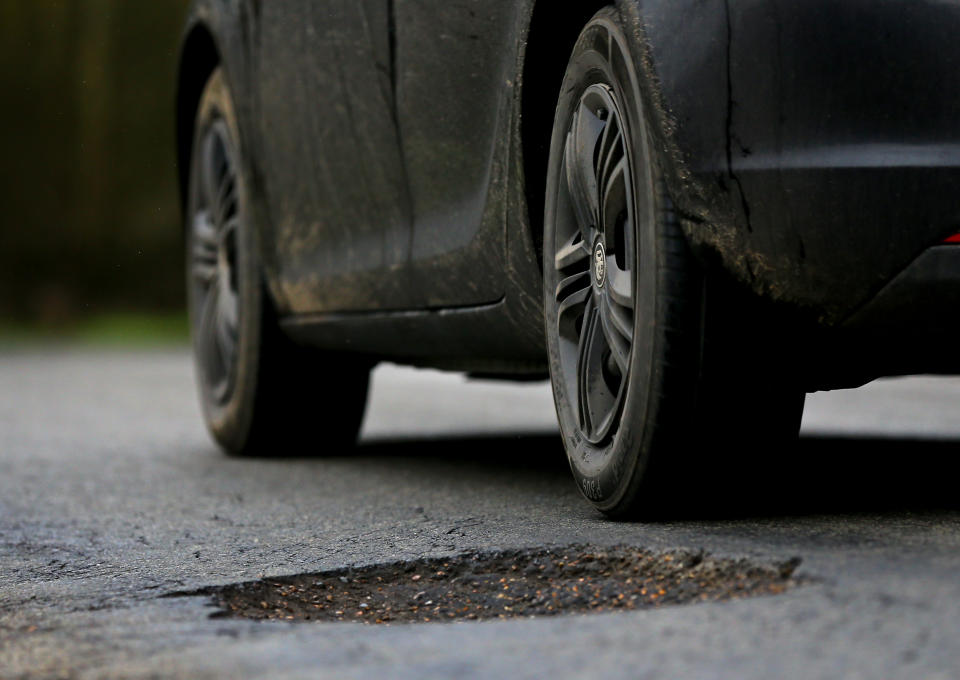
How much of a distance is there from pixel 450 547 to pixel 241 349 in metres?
2.08

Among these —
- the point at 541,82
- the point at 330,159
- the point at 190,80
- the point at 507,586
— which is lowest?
the point at 507,586

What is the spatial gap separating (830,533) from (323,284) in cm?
204

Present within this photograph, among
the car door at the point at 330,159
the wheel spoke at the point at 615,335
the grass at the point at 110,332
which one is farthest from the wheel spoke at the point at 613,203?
the grass at the point at 110,332

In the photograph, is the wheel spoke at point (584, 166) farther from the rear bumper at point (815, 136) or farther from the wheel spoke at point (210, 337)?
the wheel spoke at point (210, 337)

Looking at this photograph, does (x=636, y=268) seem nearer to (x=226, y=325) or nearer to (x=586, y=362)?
(x=586, y=362)

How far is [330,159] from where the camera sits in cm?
413

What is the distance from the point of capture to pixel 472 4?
3252mm

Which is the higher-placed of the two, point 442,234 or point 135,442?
point 442,234

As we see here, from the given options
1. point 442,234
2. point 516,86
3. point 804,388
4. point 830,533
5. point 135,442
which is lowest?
point 135,442

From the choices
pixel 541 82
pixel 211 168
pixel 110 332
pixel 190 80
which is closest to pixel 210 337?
pixel 211 168

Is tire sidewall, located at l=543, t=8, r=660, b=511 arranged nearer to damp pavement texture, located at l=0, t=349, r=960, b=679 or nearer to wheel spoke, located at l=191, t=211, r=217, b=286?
damp pavement texture, located at l=0, t=349, r=960, b=679

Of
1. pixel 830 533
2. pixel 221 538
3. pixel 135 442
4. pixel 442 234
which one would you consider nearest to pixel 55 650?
pixel 221 538

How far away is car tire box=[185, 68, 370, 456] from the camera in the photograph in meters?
4.83

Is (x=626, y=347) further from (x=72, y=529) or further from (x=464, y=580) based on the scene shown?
(x=72, y=529)
